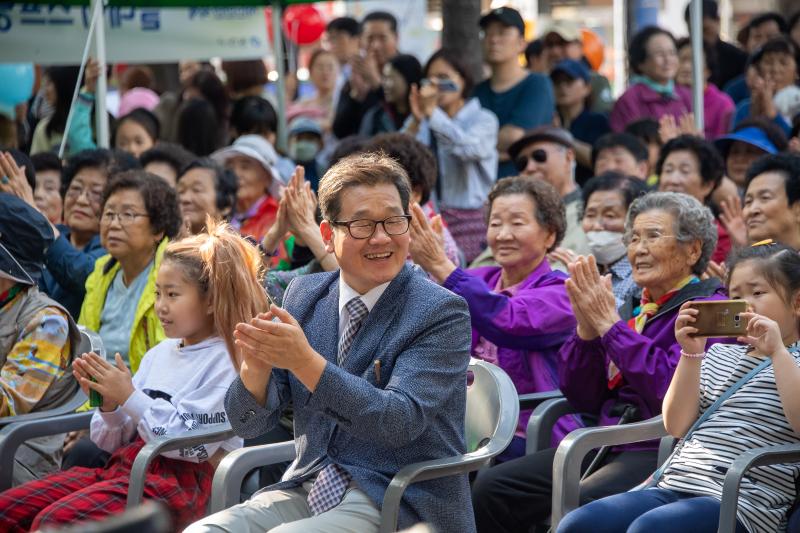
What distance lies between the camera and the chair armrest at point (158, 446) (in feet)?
13.4

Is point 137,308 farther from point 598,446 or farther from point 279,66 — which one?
point 279,66

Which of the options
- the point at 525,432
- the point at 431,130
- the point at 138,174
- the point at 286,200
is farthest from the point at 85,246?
the point at 525,432

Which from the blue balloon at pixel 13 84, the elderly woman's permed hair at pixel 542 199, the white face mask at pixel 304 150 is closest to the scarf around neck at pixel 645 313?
the elderly woman's permed hair at pixel 542 199

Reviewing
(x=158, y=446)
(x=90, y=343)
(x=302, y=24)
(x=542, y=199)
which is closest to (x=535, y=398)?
(x=542, y=199)

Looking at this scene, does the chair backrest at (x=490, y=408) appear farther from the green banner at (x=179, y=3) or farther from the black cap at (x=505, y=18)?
the green banner at (x=179, y=3)

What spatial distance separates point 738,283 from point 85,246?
12.2 feet

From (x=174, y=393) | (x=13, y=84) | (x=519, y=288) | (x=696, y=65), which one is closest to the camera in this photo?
(x=174, y=393)

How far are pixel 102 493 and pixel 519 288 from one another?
1.88m

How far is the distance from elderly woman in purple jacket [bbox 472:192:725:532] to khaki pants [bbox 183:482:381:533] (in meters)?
1.05

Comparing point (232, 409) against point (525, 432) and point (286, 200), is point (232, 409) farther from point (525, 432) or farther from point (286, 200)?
point (286, 200)

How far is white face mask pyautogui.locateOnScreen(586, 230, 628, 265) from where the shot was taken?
581 centimetres

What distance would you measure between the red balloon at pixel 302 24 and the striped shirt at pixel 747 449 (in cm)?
1082

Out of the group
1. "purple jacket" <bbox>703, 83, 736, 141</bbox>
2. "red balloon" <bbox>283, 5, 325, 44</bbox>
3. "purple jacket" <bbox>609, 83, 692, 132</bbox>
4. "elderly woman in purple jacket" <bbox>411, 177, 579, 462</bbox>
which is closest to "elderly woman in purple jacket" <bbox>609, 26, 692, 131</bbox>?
"purple jacket" <bbox>609, 83, 692, 132</bbox>

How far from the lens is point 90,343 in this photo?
493cm
